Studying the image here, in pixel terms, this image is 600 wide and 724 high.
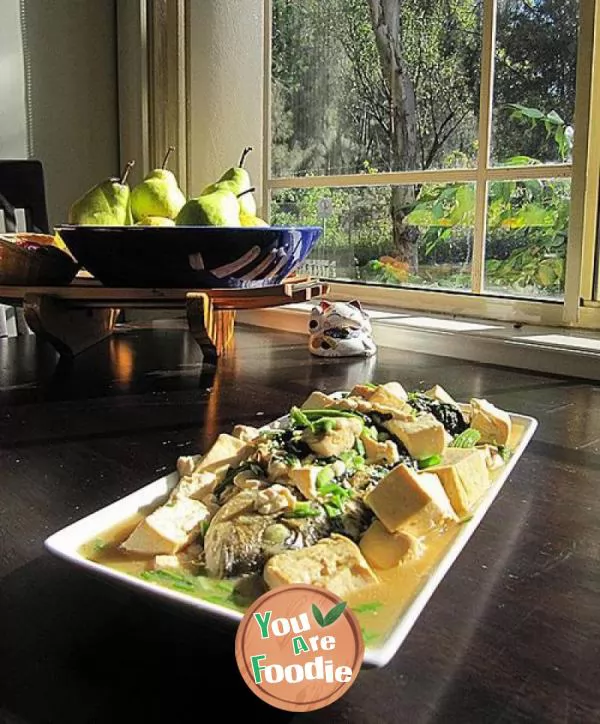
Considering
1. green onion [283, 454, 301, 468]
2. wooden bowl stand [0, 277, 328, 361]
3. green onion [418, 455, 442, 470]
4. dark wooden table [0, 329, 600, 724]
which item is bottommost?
dark wooden table [0, 329, 600, 724]

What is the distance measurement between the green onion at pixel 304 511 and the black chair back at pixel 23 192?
151 centimetres

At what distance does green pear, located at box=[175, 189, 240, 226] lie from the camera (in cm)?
115

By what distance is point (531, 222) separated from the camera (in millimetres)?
1465

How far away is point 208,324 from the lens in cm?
115

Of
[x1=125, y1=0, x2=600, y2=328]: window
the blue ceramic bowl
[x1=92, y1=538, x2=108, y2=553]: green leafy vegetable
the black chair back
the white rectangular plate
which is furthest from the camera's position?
the black chair back

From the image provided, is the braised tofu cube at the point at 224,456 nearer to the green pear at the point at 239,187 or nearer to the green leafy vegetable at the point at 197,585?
the green leafy vegetable at the point at 197,585

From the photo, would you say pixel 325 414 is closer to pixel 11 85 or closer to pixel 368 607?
pixel 368 607

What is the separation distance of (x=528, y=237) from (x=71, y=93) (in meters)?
1.24

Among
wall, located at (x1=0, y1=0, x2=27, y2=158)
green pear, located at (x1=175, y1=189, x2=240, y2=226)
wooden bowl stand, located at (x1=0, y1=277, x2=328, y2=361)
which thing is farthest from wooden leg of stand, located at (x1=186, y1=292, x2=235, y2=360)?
wall, located at (x1=0, y1=0, x2=27, y2=158)

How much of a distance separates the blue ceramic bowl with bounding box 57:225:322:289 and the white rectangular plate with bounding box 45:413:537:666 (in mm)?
598

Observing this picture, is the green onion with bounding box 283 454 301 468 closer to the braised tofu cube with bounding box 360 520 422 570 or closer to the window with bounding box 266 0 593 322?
the braised tofu cube with bounding box 360 520 422 570

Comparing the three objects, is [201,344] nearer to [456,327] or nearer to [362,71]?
[456,327]

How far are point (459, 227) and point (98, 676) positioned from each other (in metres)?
1.36

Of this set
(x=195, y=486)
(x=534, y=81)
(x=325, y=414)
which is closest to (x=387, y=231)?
(x=534, y=81)
